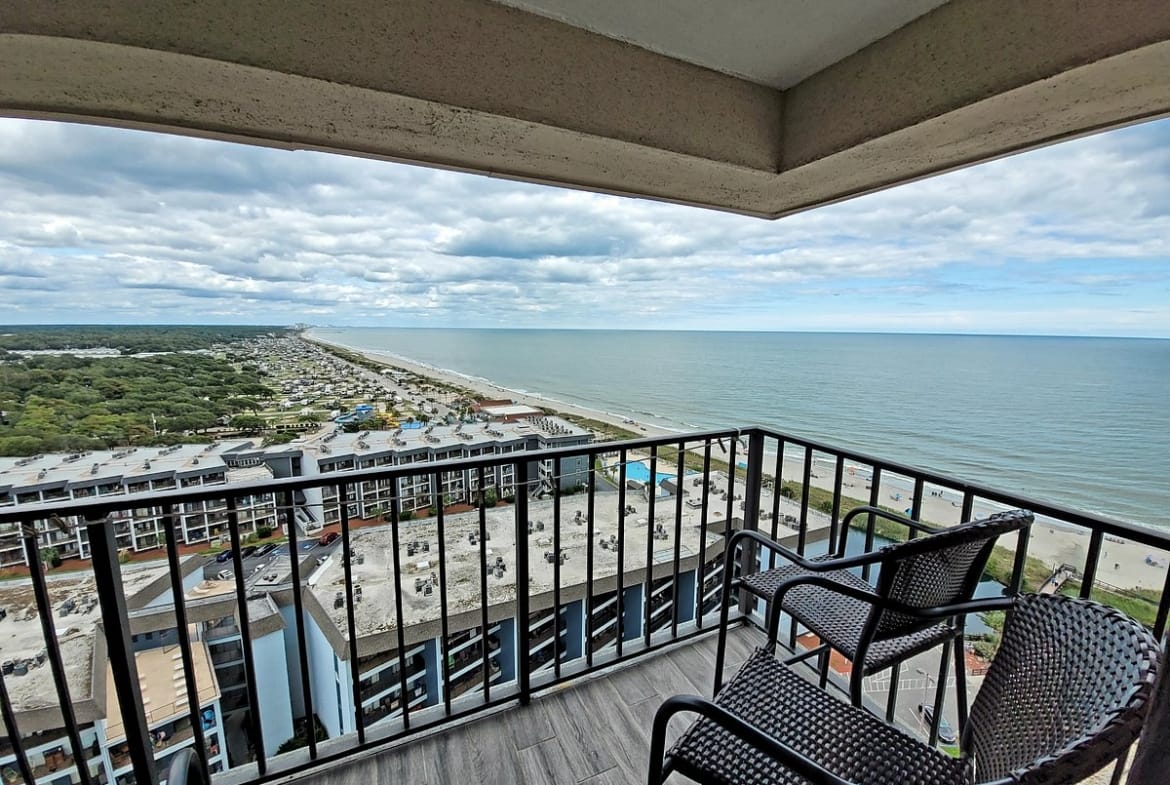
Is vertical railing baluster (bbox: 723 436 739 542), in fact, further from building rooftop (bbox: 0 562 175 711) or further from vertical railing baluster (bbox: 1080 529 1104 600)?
building rooftop (bbox: 0 562 175 711)

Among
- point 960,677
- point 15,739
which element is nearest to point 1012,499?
point 960,677

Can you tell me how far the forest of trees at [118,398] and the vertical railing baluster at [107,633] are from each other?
287 centimetres

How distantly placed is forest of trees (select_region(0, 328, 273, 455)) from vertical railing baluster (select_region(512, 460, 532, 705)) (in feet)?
12.3

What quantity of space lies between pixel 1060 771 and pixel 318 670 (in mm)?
3284

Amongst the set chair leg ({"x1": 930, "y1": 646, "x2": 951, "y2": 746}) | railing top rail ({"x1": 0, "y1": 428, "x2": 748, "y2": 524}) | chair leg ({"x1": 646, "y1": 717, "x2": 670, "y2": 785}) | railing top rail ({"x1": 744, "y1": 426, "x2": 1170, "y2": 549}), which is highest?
railing top rail ({"x1": 0, "y1": 428, "x2": 748, "y2": 524})

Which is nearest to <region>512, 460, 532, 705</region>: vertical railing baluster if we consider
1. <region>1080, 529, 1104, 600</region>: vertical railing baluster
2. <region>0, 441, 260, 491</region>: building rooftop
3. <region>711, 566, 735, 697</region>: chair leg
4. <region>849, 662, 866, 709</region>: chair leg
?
<region>711, 566, 735, 697</region>: chair leg

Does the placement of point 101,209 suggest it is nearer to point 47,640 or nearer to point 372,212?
point 372,212

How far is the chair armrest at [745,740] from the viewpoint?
2.26 feet

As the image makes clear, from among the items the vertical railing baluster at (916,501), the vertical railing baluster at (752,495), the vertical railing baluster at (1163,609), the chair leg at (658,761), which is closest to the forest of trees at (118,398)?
the chair leg at (658,761)

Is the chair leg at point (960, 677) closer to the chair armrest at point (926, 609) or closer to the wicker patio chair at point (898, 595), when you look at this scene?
the wicker patio chair at point (898, 595)

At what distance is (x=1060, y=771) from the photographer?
54 cm

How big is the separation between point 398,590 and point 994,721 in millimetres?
1724

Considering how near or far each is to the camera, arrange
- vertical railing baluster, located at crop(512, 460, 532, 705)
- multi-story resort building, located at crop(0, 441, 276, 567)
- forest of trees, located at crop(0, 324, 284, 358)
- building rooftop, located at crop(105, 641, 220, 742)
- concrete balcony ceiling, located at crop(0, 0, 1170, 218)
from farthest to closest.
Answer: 1. forest of trees, located at crop(0, 324, 284, 358)
2. building rooftop, located at crop(105, 641, 220, 742)
3. vertical railing baluster, located at crop(512, 460, 532, 705)
4. multi-story resort building, located at crop(0, 441, 276, 567)
5. concrete balcony ceiling, located at crop(0, 0, 1170, 218)

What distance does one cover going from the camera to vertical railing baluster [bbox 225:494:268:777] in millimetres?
1359
